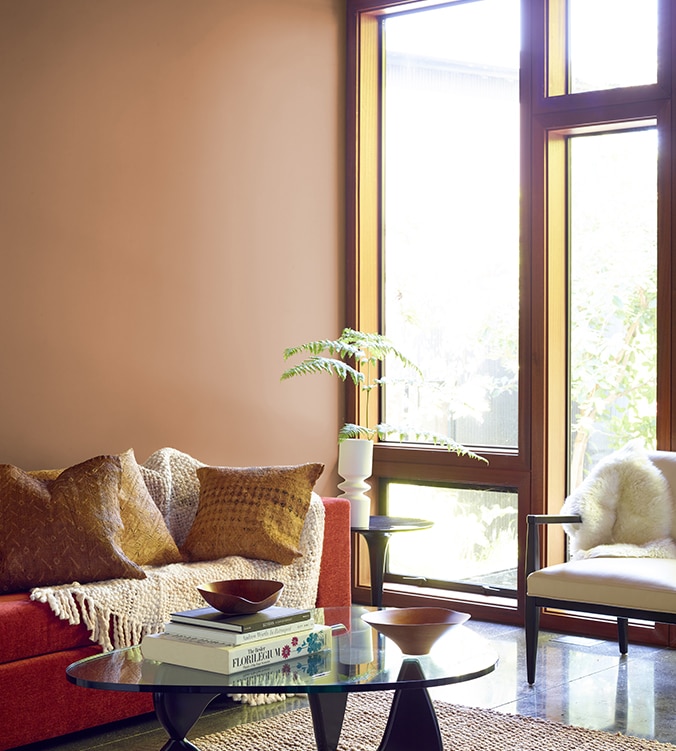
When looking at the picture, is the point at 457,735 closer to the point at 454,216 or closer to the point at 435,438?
the point at 435,438

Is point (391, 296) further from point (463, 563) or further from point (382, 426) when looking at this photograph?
point (463, 563)

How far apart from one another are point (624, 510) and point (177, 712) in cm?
226

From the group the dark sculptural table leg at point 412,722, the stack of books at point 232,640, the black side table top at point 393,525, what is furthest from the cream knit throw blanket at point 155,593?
the dark sculptural table leg at point 412,722

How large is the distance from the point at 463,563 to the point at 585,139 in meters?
2.05

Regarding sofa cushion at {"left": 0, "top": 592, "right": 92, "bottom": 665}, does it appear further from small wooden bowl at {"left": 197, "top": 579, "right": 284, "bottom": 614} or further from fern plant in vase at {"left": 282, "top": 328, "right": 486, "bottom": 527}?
fern plant in vase at {"left": 282, "top": 328, "right": 486, "bottom": 527}

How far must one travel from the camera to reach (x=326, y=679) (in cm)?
246

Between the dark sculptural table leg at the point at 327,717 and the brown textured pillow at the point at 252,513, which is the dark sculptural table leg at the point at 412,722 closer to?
the dark sculptural table leg at the point at 327,717

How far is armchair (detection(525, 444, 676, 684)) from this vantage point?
3.71 m

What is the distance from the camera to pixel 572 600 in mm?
3854

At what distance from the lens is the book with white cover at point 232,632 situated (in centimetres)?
253

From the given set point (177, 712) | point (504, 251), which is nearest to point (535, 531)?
point (504, 251)

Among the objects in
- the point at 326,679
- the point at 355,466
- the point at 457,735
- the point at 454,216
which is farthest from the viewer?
the point at 454,216

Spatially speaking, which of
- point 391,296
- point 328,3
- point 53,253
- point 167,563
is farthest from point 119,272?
point 328,3

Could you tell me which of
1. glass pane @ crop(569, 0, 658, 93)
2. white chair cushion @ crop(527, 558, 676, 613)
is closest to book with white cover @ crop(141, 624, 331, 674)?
white chair cushion @ crop(527, 558, 676, 613)
